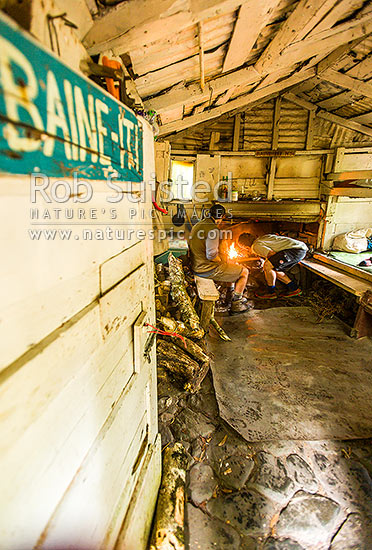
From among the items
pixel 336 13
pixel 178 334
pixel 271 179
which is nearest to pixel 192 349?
pixel 178 334

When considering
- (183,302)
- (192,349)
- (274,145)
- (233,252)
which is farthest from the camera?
(233,252)

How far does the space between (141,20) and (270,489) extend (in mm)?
4342

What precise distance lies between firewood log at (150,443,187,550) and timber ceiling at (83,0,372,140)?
3.70 meters

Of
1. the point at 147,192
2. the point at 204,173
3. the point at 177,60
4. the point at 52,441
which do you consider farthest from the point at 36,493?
the point at 204,173

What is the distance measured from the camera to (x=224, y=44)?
9.59 ft

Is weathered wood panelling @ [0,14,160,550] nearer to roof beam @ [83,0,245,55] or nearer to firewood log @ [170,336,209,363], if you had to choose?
roof beam @ [83,0,245,55]

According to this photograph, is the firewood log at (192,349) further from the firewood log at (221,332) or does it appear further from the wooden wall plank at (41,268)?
the wooden wall plank at (41,268)

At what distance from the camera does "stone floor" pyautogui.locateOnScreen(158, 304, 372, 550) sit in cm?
239

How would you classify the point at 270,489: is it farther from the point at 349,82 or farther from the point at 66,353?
the point at 349,82

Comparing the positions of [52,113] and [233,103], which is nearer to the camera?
[52,113]

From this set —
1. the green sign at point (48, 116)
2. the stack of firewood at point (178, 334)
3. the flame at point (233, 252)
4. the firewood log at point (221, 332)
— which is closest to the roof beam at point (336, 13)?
the green sign at point (48, 116)

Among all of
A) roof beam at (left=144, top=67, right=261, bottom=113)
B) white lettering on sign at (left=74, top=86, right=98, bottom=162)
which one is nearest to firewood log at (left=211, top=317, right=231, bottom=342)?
roof beam at (left=144, top=67, right=261, bottom=113)

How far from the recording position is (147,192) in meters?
1.99

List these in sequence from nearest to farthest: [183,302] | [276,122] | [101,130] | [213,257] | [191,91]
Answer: [101,130]
[191,91]
[183,302]
[213,257]
[276,122]
